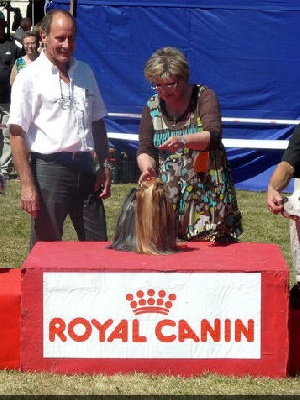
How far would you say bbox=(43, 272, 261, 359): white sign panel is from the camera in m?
4.96

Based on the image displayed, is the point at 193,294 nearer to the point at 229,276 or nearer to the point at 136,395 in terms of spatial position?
the point at 229,276

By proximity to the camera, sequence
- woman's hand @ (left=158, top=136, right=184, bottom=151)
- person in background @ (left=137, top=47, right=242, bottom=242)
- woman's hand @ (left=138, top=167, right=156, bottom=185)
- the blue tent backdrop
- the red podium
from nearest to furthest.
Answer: the red podium < woman's hand @ (left=158, top=136, right=184, bottom=151) < person in background @ (left=137, top=47, right=242, bottom=242) < woman's hand @ (left=138, top=167, right=156, bottom=185) < the blue tent backdrop

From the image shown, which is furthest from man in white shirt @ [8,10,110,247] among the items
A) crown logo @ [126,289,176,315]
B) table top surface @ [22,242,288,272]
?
crown logo @ [126,289,176,315]

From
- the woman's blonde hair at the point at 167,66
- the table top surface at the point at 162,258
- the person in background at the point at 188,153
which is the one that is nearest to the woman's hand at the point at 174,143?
the person in background at the point at 188,153

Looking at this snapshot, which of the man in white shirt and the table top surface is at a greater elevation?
the man in white shirt

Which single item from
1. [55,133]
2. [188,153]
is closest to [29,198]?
[55,133]

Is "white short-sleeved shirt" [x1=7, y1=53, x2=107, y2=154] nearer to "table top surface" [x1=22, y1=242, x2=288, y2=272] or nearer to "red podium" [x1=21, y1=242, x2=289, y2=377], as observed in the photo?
"table top surface" [x1=22, y1=242, x2=288, y2=272]

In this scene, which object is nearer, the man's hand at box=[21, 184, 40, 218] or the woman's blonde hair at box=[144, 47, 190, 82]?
the woman's blonde hair at box=[144, 47, 190, 82]

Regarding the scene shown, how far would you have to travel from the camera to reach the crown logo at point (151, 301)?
4.97m

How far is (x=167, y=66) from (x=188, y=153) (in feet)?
1.48

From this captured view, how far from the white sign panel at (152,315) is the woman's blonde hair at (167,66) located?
105cm

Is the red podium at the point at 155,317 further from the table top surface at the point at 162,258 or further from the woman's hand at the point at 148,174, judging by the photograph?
the woman's hand at the point at 148,174

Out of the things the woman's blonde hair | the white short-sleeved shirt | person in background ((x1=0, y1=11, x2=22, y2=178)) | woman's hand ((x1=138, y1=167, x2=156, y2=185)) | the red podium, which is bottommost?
the red podium

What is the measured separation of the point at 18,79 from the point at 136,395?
71.9 inches
